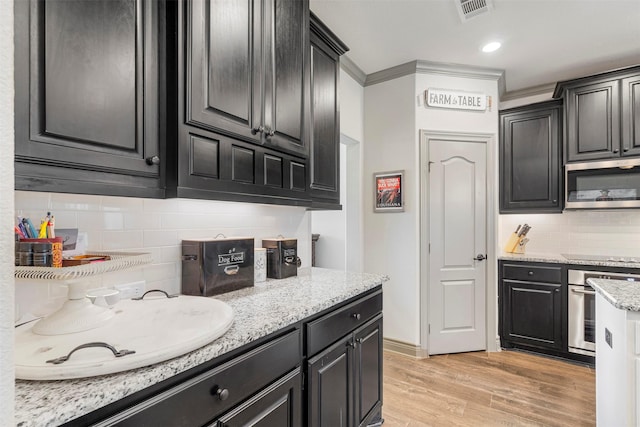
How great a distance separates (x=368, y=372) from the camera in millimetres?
1795

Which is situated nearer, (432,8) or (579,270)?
(432,8)

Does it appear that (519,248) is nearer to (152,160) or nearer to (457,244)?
(457,244)

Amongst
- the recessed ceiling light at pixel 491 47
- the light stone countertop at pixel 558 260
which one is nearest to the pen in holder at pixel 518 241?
the light stone countertop at pixel 558 260

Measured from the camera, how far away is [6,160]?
0.39 m

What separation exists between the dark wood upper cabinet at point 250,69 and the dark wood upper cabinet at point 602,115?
2884 mm

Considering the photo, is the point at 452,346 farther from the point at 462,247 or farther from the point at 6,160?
the point at 6,160

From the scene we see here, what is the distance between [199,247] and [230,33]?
3.20ft

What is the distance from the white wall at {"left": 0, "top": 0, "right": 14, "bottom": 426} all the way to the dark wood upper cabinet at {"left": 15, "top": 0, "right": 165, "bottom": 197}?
516 millimetres

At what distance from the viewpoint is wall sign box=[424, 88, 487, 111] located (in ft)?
10.0

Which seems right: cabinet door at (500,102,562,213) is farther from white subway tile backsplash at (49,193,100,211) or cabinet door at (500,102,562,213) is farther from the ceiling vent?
white subway tile backsplash at (49,193,100,211)

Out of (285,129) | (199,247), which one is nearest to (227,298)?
(199,247)

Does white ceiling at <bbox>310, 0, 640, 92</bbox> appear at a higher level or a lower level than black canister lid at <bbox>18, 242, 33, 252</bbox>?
higher

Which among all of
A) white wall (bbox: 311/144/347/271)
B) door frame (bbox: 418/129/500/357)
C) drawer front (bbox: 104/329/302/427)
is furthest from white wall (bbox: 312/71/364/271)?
drawer front (bbox: 104/329/302/427)

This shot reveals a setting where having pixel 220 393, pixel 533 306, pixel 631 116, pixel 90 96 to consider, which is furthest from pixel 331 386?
pixel 631 116
